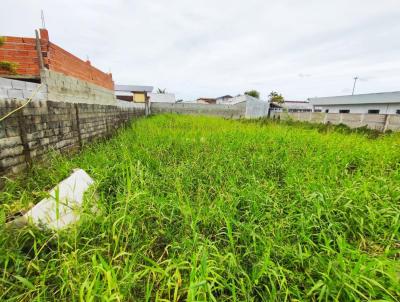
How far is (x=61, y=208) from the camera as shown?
5.08 feet

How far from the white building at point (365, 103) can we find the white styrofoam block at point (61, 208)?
20368mm

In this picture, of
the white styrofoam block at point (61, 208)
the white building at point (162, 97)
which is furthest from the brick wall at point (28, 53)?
the white building at point (162, 97)

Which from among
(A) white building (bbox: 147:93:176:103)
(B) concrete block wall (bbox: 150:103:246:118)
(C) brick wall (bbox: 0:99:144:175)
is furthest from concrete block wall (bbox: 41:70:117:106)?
(A) white building (bbox: 147:93:176:103)

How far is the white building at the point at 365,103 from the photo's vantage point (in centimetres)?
1410

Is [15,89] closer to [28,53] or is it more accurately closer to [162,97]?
[28,53]

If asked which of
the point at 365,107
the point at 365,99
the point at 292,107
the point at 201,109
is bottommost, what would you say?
the point at 201,109

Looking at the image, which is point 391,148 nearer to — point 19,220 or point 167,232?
Result: point 167,232

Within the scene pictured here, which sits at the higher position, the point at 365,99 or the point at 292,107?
the point at 365,99

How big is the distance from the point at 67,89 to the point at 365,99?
22135 millimetres

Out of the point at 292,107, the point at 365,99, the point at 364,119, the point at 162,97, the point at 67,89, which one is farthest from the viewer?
the point at 292,107

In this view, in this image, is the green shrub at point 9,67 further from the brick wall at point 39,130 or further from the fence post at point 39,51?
the brick wall at point 39,130

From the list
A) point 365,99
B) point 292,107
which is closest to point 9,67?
point 365,99

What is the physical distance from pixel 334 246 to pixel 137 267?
1526mm

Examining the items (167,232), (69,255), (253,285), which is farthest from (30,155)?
(253,285)
